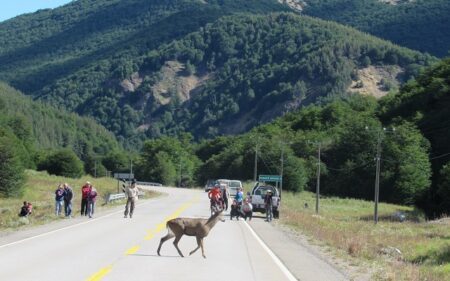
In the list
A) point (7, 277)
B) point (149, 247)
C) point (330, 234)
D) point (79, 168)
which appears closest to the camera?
point (7, 277)

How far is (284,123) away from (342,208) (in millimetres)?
95342

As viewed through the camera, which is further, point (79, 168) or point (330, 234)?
point (79, 168)

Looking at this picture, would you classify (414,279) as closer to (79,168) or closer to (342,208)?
(342,208)

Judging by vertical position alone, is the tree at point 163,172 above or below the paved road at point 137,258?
above

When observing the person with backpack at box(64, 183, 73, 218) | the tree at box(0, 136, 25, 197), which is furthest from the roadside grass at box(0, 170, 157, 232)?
the tree at box(0, 136, 25, 197)

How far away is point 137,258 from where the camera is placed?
16.7 meters

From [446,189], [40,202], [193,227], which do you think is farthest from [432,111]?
[193,227]

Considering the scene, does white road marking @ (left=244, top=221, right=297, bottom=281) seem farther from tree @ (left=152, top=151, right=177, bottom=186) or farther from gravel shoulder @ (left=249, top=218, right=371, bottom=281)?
tree @ (left=152, top=151, right=177, bottom=186)

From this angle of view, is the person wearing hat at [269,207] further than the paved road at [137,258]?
Yes

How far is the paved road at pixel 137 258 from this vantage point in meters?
14.0

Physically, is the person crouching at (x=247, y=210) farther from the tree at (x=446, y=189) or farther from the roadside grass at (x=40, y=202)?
the tree at (x=446, y=189)

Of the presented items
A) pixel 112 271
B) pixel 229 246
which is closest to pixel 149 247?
pixel 229 246

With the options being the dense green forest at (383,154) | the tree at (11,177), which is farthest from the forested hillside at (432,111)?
the tree at (11,177)

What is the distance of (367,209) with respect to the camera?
73.6 m
